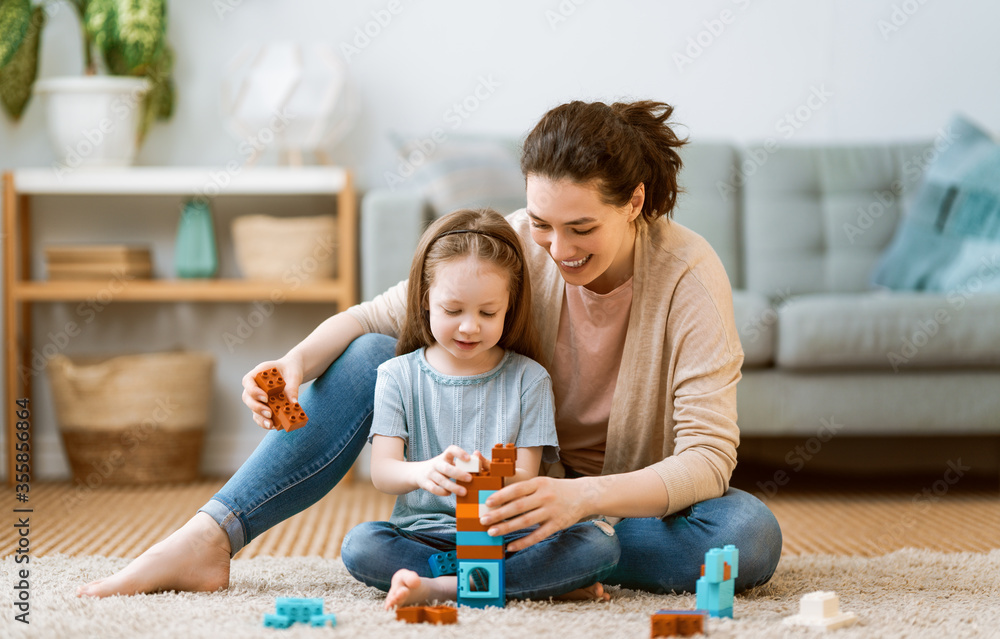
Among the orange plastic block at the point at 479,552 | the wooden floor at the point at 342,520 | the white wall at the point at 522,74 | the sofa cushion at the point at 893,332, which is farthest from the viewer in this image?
the white wall at the point at 522,74

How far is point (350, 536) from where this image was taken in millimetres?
1243

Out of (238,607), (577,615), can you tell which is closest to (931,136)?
(577,615)

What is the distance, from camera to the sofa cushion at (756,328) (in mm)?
2078

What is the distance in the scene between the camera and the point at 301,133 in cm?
253

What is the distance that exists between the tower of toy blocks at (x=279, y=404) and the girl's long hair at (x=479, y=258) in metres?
0.18

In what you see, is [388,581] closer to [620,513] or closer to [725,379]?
[620,513]

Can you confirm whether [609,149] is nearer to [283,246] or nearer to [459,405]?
[459,405]

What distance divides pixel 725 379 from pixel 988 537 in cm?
82

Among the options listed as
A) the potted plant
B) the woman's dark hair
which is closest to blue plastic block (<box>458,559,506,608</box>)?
the woman's dark hair

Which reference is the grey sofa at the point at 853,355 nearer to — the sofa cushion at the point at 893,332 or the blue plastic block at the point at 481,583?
the sofa cushion at the point at 893,332

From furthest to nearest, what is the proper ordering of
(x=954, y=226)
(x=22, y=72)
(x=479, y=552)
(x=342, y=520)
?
1. (x=22, y=72)
2. (x=954, y=226)
3. (x=342, y=520)
4. (x=479, y=552)

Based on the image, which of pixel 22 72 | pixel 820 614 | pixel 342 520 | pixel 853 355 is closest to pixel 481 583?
pixel 820 614

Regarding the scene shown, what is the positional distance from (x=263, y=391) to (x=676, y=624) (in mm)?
580

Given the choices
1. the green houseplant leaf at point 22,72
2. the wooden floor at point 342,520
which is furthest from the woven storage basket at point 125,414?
the green houseplant leaf at point 22,72
